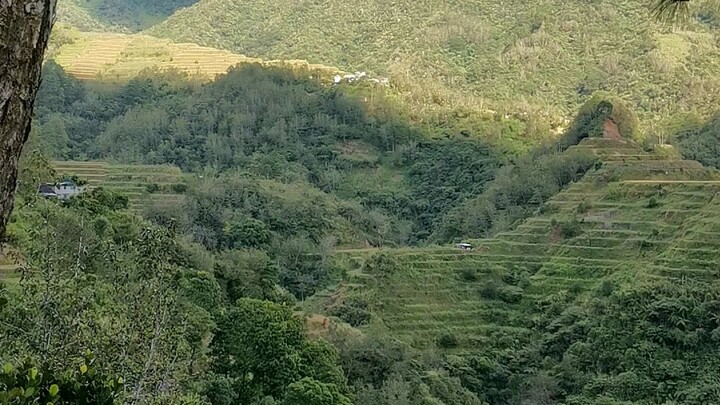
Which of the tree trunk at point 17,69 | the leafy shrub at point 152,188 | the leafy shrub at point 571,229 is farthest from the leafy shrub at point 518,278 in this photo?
the tree trunk at point 17,69

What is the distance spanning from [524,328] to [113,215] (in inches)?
452

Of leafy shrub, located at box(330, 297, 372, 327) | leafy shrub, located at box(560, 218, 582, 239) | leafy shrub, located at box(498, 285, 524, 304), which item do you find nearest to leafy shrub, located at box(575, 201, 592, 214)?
leafy shrub, located at box(560, 218, 582, 239)

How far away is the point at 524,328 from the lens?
21.3 metres

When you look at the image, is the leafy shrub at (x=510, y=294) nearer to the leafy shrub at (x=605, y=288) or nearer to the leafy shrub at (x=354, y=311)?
the leafy shrub at (x=605, y=288)

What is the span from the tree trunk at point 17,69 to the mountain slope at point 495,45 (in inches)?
1788

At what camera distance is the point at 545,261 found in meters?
23.7

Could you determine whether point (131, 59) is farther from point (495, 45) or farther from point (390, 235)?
point (390, 235)

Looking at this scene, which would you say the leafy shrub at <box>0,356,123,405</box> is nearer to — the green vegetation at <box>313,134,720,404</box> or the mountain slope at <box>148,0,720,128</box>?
the green vegetation at <box>313,134,720,404</box>

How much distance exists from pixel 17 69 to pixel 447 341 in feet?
64.7

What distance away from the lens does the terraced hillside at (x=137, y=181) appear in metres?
24.8

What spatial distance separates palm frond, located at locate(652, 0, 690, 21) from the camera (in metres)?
2.73

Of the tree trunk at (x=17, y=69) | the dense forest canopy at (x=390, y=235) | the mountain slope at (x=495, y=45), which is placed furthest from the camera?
the mountain slope at (x=495, y=45)

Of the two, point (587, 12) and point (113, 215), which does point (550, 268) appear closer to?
point (113, 215)

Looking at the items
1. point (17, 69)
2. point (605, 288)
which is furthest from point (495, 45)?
point (17, 69)
